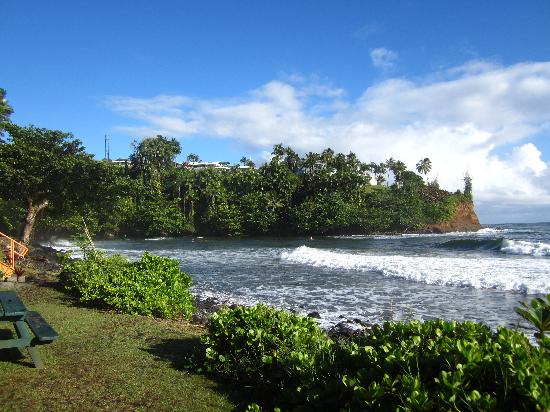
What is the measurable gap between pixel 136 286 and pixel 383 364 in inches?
240

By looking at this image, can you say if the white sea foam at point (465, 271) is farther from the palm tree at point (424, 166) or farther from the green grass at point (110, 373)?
the palm tree at point (424, 166)

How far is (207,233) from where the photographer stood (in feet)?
206

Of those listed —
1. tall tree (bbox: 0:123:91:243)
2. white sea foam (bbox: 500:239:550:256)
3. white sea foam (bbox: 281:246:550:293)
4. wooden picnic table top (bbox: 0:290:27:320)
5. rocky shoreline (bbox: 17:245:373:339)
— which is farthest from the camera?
white sea foam (bbox: 500:239:550:256)

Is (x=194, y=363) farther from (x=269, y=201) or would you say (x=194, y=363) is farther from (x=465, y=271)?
(x=269, y=201)

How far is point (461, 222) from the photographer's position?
7450 cm

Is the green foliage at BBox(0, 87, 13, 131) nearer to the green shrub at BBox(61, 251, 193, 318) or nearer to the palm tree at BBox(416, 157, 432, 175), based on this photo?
the green shrub at BBox(61, 251, 193, 318)

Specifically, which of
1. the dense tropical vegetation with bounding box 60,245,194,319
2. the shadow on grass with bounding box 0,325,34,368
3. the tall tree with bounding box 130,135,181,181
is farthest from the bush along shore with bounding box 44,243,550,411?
the tall tree with bounding box 130,135,181,181

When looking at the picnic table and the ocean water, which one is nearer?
the picnic table

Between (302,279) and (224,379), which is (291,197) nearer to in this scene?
(302,279)

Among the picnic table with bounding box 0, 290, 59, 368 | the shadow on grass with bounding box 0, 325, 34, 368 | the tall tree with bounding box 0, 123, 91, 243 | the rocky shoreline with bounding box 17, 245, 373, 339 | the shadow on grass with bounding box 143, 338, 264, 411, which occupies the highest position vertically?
the tall tree with bounding box 0, 123, 91, 243

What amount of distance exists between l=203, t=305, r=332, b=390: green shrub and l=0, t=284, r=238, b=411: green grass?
0.95 feet

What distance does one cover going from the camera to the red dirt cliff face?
68.3m

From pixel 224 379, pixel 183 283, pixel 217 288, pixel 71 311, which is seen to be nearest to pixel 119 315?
pixel 71 311

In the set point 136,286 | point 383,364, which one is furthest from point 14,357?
point 383,364
